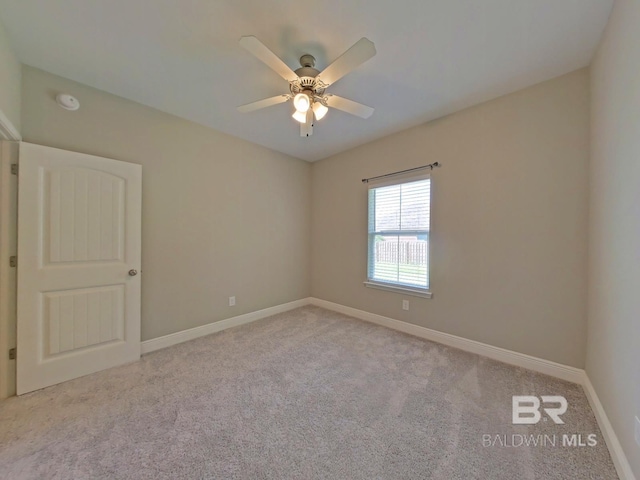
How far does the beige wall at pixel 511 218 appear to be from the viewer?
2016 millimetres

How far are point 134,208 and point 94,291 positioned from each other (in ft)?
2.72

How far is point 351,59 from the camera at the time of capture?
4.83 ft

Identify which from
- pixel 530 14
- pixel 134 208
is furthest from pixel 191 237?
pixel 530 14

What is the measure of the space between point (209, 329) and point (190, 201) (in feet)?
5.23

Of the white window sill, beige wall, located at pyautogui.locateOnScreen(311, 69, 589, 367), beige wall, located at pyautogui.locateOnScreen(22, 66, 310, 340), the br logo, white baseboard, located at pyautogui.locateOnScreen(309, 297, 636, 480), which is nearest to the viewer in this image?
white baseboard, located at pyautogui.locateOnScreen(309, 297, 636, 480)

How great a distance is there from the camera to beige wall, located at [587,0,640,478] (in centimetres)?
121

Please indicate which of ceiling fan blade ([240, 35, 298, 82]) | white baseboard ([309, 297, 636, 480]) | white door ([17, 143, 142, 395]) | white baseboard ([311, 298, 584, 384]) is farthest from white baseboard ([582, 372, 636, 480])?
white door ([17, 143, 142, 395])

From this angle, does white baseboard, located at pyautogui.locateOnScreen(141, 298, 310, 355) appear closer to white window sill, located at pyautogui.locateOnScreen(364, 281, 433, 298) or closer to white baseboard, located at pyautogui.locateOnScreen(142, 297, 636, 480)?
white baseboard, located at pyautogui.locateOnScreen(142, 297, 636, 480)

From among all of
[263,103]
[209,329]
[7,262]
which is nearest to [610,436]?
[263,103]

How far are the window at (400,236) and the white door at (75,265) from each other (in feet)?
9.26

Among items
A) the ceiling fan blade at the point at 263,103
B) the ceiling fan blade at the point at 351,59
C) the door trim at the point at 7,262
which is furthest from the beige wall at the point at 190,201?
the ceiling fan blade at the point at 351,59

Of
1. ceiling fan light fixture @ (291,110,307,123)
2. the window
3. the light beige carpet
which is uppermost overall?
ceiling fan light fixture @ (291,110,307,123)

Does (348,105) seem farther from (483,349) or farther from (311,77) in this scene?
(483,349)

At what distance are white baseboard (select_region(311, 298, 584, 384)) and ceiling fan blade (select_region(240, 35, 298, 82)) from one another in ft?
9.63
